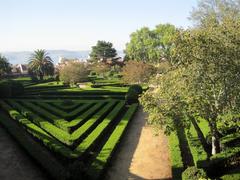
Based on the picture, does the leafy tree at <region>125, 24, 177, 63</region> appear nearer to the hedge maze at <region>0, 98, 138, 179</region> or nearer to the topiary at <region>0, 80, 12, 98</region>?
the topiary at <region>0, 80, 12, 98</region>

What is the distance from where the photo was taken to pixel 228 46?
17.2 meters

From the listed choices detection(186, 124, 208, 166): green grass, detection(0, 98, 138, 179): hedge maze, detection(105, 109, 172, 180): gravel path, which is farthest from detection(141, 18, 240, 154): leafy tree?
detection(0, 98, 138, 179): hedge maze

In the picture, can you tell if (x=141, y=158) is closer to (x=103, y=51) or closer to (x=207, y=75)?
(x=207, y=75)

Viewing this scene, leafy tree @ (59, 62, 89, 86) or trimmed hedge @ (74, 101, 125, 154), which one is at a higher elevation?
leafy tree @ (59, 62, 89, 86)

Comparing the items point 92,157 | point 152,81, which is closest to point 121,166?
point 92,157

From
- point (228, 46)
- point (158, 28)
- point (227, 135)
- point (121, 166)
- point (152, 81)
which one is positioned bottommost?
point (121, 166)

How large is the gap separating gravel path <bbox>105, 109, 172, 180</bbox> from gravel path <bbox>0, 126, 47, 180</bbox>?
4794 mm

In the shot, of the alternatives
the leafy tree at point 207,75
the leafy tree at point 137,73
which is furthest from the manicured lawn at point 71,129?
the leafy tree at point 137,73

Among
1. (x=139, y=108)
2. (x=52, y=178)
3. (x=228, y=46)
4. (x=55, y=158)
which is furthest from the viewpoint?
(x=139, y=108)

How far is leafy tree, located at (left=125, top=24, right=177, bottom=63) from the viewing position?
9431 cm

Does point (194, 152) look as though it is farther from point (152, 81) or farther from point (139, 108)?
point (139, 108)

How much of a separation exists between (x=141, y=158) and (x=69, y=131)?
6912 millimetres

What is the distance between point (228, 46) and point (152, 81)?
4.96m

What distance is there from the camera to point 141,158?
2236cm
